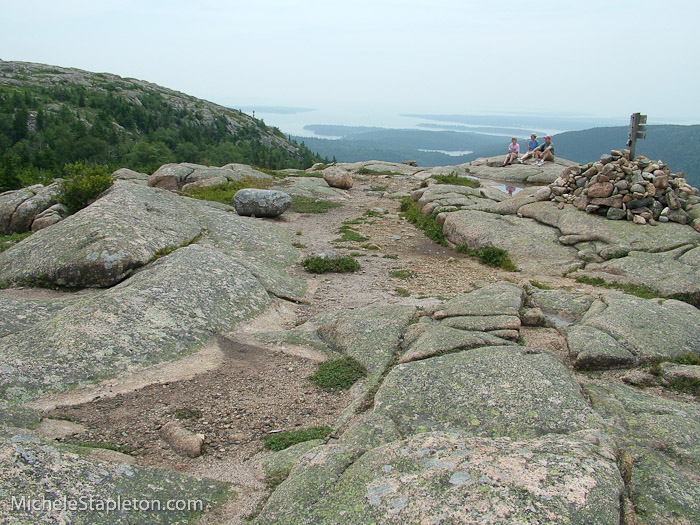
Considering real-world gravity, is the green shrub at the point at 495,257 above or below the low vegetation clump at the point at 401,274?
above

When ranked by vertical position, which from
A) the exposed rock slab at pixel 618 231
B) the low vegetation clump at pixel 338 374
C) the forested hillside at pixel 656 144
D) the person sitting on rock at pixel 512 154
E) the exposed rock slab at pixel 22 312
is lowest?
the low vegetation clump at pixel 338 374

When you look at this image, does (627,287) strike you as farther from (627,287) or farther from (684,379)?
(684,379)

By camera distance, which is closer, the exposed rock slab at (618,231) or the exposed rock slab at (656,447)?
the exposed rock slab at (656,447)

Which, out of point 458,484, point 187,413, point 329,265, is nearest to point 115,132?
point 329,265

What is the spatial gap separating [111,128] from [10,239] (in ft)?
308

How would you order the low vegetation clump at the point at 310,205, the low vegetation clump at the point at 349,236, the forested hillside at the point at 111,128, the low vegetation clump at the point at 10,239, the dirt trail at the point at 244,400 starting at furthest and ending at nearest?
the forested hillside at the point at 111,128, the low vegetation clump at the point at 310,205, the low vegetation clump at the point at 349,236, the low vegetation clump at the point at 10,239, the dirt trail at the point at 244,400

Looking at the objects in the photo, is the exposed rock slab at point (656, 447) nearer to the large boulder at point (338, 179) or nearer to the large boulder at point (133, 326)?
the large boulder at point (133, 326)

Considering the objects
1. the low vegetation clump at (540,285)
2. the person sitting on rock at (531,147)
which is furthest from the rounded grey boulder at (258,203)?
the person sitting on rock at (531,147)

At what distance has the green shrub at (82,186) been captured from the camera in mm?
A: 18391

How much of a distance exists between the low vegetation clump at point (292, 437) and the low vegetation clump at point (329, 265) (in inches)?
337

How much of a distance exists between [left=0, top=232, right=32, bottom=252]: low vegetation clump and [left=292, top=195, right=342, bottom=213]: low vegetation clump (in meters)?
11.8

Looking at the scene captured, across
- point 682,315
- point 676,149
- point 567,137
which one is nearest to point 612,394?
point 682,315

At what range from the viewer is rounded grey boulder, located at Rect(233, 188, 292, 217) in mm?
21734

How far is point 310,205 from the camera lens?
26141mm
